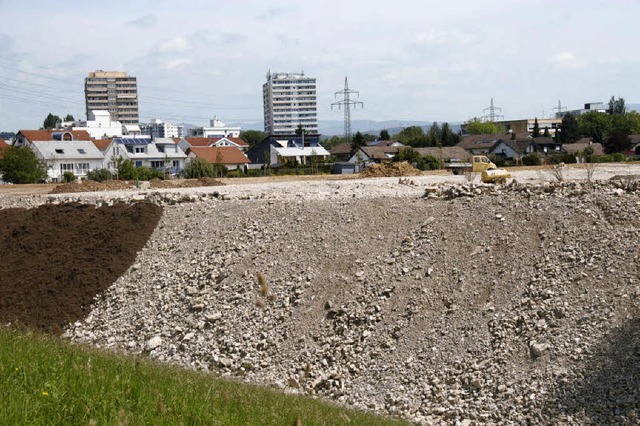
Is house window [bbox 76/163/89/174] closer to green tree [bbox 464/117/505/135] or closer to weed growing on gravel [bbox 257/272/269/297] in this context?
weed growing on gravel [bbox 257/272/269/297]

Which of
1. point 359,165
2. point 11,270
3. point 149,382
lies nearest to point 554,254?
point 149,382

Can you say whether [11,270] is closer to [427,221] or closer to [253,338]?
[253,338]

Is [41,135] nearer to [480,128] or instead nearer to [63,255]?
[63,255]

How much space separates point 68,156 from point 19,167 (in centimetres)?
2486

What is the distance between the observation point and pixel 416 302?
17.0 m

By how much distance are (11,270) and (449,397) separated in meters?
14.1

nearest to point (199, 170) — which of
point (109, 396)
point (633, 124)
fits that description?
point (109, 396)

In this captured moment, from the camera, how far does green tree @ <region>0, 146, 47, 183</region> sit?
62.6m

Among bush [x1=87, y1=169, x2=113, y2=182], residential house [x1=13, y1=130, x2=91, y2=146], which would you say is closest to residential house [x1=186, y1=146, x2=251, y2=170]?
residential house [x1=13, y1=130, x2=91, y2=146]

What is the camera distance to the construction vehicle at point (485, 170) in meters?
33.1

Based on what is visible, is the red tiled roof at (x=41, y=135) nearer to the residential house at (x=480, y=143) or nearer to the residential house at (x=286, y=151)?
the residential house at (x=286, y=151)

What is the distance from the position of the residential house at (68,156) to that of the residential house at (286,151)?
20.6 meters

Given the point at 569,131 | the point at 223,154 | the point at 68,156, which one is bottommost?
the point at 223,154

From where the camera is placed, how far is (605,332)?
1416 cm
